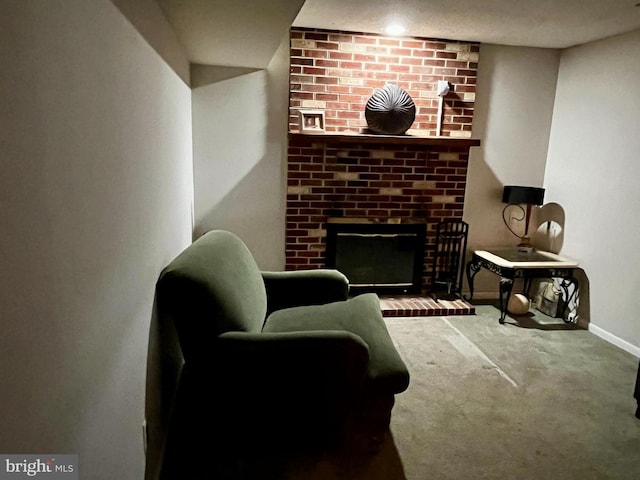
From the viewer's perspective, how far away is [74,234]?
2.90ft

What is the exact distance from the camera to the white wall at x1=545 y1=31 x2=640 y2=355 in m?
3.22

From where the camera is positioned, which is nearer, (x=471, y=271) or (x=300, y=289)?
(x=300, y=289)

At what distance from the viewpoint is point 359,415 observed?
2.08 metres

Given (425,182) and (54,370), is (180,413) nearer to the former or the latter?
(54,370)

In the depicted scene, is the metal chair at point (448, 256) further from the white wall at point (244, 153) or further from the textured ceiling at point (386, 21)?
the textured ceiling at point (386, 21)

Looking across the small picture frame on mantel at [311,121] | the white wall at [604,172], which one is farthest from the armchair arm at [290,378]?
the white wall at [604,172]

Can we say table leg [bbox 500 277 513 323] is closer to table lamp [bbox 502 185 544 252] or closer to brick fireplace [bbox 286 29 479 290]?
table lamp [bbox 502 185 544 252]

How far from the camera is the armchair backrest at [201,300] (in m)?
1.78

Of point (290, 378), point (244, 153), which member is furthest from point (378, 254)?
point (290, 378)

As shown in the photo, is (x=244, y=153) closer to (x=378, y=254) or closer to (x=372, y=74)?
(x=372, y=74)

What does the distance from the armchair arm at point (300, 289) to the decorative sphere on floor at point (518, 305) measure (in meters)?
1.94

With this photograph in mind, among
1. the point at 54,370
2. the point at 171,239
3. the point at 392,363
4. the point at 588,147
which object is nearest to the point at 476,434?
the point at 392,363

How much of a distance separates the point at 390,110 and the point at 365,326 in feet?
6.60

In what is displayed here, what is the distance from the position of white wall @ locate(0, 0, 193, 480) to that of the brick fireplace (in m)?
2.17
